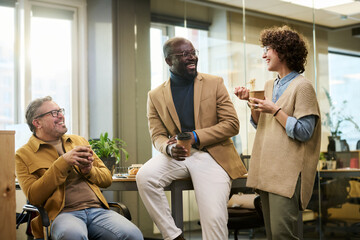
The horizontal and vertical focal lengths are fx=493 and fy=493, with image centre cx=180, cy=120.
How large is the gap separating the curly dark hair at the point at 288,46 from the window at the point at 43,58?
4157mm

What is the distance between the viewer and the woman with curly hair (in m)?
2.54

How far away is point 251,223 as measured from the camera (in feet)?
13.5

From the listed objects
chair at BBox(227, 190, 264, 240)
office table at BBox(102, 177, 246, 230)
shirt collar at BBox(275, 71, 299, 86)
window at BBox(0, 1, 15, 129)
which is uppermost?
window at BBox(0, 1, 15, 129)

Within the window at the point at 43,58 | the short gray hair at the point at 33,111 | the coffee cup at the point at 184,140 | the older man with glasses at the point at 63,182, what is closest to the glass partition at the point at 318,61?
the window at the point at 43,58

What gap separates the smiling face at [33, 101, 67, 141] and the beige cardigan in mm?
1290

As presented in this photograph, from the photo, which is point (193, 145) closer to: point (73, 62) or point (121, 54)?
point (121, 54)

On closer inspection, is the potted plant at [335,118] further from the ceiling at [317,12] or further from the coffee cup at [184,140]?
the coffee cup at [184,140]

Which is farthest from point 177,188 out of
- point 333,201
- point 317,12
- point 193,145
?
point 317,12

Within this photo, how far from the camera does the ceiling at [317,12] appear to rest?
4.72 meters

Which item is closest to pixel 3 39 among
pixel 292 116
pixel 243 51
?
pixel 243 51

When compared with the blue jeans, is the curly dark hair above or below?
above

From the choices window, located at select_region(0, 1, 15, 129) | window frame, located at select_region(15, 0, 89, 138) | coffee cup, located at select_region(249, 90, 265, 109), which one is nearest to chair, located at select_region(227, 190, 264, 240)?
coffee cup, located at select_region(249, 90, 265, 109)

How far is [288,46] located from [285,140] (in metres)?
0.52

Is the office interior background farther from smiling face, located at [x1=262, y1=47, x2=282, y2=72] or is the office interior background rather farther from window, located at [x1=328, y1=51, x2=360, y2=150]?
smiling face, located at [x1=262, y1=47, x2=282, y2=72]
